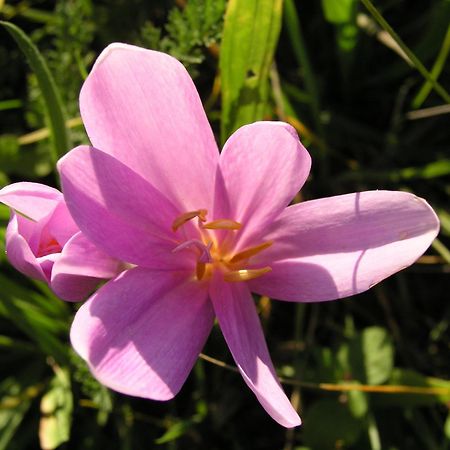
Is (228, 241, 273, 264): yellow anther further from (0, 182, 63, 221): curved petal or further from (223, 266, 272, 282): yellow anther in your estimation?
(0, 182, 63, 221): curved petal

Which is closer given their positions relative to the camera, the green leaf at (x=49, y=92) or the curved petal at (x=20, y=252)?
the curved petal at (x=20, y=252)

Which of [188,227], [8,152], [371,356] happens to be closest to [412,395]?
[371,356]

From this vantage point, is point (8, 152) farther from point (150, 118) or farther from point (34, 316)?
point (150, 118)

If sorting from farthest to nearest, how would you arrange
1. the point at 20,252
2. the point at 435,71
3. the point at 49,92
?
the point at 435,71 → the point at 49,92 → the point at 20,252

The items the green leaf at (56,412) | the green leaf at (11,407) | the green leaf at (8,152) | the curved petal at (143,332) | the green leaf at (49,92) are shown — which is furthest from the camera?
the green leaf at (8,152)

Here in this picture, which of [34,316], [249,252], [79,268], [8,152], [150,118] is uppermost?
[150,118]

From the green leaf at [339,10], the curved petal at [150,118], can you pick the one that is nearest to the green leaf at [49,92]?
the curved petal at [150,118]

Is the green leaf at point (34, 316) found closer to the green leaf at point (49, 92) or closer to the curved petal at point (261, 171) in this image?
the green leaf at point (49, 92)
